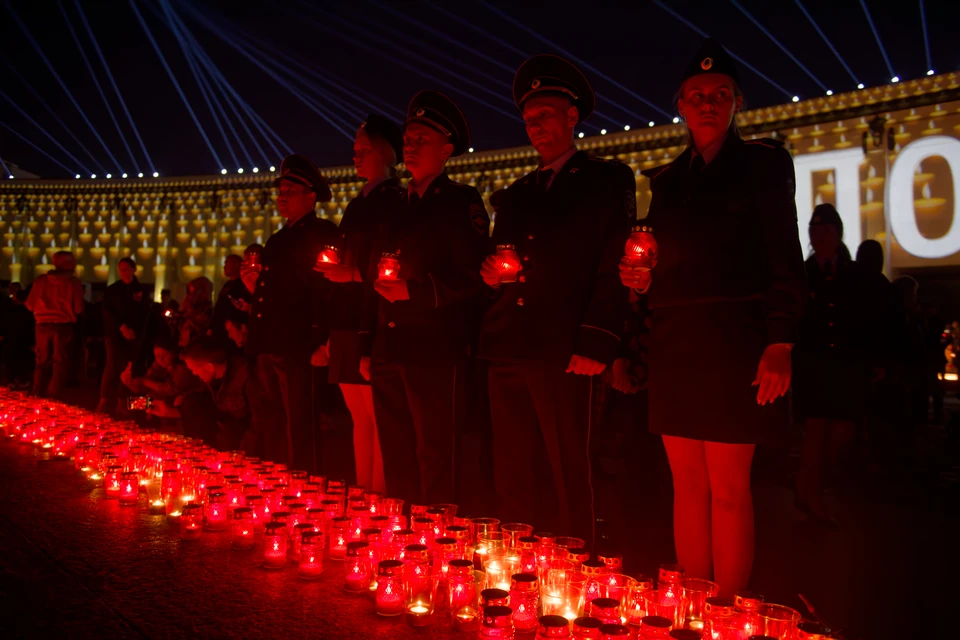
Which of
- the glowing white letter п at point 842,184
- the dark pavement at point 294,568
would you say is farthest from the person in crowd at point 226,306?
the glowing white letter п at point 842,184

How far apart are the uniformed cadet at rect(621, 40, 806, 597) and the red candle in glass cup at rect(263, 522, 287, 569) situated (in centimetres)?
141

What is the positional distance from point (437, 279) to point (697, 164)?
1.35m

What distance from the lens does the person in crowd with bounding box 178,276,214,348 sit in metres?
6.97

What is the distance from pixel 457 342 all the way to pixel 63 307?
707cm

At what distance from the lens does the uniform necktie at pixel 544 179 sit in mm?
2982

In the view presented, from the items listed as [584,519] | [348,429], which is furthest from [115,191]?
[584,519]

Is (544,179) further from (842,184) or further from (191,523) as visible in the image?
(842,184)

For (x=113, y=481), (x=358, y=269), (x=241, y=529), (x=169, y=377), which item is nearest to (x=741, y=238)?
(x=241, y=529)

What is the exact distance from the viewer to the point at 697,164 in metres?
2.49

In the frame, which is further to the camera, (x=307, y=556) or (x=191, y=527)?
(x=191, y=527)

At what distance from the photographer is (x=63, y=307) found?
836 centimetres

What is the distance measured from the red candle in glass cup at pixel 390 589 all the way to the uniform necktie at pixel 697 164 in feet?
5.56

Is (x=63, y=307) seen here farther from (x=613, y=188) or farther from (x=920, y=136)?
(x=920, y=136)

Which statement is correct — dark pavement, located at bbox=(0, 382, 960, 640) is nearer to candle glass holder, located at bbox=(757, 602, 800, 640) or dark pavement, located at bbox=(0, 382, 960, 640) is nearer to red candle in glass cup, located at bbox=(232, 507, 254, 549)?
red candle in glass cup, located at bbox=(232, 507, 254, 549)
